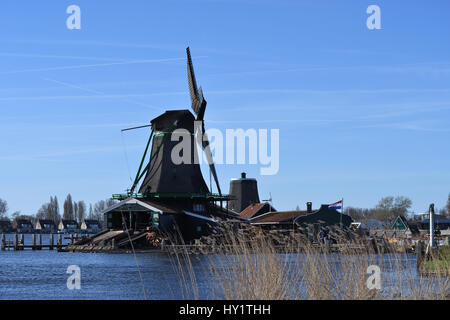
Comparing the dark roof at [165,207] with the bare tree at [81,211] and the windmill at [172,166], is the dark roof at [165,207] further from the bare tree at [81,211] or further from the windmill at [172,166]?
the bare tree at [81,211]

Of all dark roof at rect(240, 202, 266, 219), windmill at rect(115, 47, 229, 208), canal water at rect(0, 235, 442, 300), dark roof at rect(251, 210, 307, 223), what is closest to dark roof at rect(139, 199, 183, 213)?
windmill at rect(115, 47, 229, 208)

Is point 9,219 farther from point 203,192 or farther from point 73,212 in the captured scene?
point 203,192

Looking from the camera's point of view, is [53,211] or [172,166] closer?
[172,166]

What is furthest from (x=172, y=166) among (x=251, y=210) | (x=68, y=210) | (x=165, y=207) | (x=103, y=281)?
(x=68, y=210)

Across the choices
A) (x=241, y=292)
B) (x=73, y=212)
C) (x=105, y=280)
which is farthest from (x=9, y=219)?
(x=241, y=292)

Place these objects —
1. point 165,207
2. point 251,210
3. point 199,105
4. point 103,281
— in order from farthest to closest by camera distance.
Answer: point 251,210
point 199,105
point 165,207
point 103,281

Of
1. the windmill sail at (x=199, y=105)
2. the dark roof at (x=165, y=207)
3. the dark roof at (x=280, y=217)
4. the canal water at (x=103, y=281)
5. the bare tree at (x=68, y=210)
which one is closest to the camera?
the canal water at (x=103, y=281)

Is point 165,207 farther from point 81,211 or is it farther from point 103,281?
point 81,211

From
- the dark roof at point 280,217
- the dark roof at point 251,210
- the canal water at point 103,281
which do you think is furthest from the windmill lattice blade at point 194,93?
the canal water at point 103,281

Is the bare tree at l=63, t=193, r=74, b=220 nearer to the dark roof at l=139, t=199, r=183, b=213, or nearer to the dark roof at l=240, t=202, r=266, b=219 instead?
the dark roof at l=240, t=202, r=266, b=219

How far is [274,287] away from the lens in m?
10.6

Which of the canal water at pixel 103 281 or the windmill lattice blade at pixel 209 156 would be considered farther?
the windmill lattice blade at pixel 209 156

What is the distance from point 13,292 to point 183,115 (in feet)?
98.0

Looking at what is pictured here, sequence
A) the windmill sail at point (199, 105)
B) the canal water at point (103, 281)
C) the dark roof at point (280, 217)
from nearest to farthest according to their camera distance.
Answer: the canal water at point (103, 281)
the windmill sail at point (199, 105)
the dark roof at point (280, 217)
